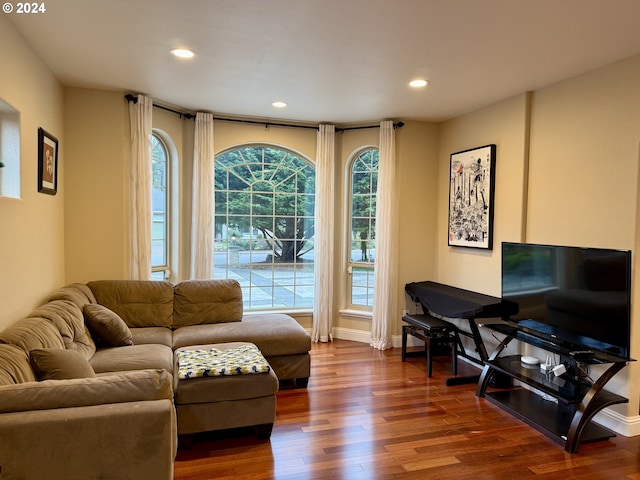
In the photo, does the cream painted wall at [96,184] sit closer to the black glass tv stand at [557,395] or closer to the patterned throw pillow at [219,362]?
the patterned throw pillow at [219,362]

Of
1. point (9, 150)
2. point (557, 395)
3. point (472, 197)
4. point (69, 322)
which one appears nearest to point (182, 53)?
point (9, 150)

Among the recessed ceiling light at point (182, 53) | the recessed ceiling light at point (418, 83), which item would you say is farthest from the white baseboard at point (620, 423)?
the recessed ceiling light at point (182, 53)

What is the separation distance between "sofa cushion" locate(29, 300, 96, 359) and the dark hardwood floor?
997 mm

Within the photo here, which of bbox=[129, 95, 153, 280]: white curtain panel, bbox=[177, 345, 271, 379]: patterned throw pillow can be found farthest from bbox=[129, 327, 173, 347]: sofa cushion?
bbox=[129, 95, 153, 280]: white curtain panel

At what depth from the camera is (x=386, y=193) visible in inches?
198

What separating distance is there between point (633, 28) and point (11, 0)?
3.48m

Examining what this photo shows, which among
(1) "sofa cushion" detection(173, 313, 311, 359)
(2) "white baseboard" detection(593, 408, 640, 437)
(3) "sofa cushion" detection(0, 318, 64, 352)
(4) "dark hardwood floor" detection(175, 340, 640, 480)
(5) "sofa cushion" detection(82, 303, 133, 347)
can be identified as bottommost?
(4) "dark hardwood floor" detection(175, 340, 640, 480)

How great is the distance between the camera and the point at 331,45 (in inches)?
113

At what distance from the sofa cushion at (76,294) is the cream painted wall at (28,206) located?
A: 106 mm

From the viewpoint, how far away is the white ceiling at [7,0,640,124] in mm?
2377

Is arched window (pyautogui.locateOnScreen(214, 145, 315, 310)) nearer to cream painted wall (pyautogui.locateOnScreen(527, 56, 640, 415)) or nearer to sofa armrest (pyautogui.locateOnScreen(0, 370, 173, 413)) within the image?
cream painted wall (pyautogui.locateOnScreen(527, 56, 640, 415))

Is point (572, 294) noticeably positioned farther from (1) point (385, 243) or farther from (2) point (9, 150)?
(2) point (9, 150)

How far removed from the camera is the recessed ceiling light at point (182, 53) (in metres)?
3.01

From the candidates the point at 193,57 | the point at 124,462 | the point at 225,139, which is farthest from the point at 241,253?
the point at 124,462
